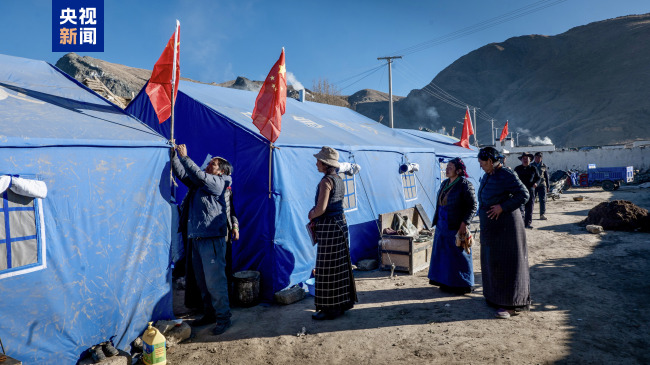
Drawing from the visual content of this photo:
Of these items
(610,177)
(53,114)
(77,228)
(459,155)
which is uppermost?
(459,155)

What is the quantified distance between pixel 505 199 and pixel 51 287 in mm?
4243

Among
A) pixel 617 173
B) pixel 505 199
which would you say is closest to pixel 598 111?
pixel 617 173

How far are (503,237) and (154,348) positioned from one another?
3.55m

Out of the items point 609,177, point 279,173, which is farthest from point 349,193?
point 609,177

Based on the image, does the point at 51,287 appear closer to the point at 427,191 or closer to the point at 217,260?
the point at 217,260

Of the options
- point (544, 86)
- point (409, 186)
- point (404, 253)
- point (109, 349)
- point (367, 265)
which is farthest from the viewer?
point (544, 86)

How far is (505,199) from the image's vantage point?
4.20 meters

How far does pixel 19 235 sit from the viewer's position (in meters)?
2.91

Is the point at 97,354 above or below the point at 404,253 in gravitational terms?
below

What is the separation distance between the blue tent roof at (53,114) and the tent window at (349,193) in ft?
11.0

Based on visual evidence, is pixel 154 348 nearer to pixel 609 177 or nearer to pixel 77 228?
pixel 77 228

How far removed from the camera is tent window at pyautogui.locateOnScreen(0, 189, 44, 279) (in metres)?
2.84

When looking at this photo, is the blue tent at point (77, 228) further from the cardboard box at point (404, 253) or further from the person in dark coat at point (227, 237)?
the cardboard box at point (404, 253)

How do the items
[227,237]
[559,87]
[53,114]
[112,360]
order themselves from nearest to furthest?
[112,360] < [53,114] < [227,237] < [559,87]
